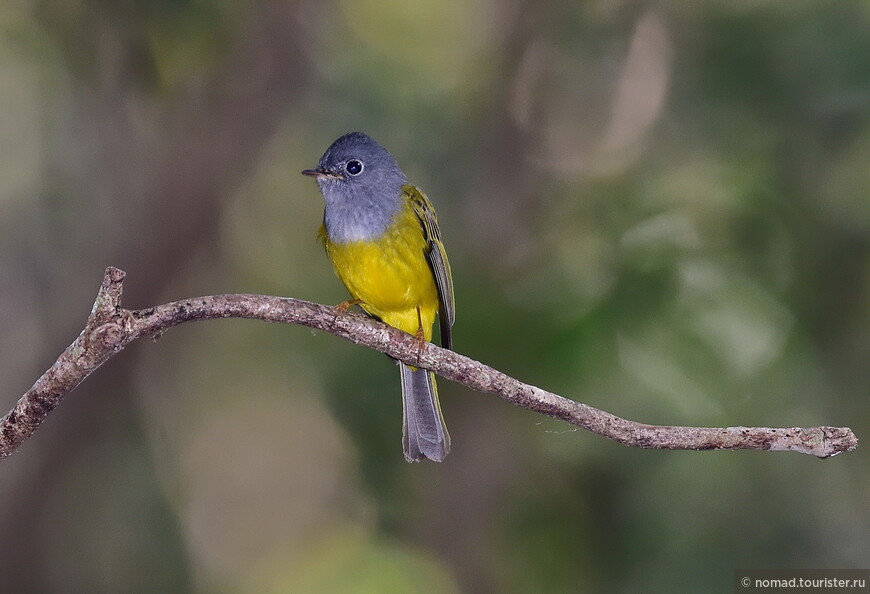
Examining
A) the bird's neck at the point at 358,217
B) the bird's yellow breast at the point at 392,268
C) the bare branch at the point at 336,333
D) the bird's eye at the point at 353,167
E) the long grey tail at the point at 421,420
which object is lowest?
the bare branch at the point at 336,333

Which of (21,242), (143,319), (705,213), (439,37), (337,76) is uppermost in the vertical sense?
(439,37)

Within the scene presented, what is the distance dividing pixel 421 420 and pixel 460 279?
3.38ft

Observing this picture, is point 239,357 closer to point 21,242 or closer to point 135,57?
point 21,242

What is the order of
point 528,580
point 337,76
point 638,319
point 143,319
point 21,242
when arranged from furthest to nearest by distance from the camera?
point 337,76 < point 21,242 < point 528,580 < point 638,319 < point 143,319

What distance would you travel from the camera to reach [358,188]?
160 inches

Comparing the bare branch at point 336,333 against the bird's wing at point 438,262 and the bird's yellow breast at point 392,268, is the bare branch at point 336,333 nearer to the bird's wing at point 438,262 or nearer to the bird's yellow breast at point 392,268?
the bird's yellow breast at point 392,268

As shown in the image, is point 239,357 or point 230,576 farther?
point 239,357

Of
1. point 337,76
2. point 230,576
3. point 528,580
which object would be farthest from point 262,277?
point 528,580

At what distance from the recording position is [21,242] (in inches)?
222

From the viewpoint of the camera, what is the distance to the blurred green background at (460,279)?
4.64 m

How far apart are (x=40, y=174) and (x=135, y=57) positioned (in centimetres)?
121

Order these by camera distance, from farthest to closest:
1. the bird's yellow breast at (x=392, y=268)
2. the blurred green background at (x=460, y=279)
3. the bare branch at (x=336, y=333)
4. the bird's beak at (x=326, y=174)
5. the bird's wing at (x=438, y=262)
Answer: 1. the blurred green background at (x=460, y=279)
2. the bird's beak at (x=326, y=174)
3. the bird's wing at (x=438, y=262)
4. the bird's yellow breast at (x=392, y=268)
5. the bare branch at (x=336, y=333)

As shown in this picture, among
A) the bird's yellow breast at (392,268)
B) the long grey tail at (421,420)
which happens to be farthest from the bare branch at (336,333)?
the long grey tail at (421,420)

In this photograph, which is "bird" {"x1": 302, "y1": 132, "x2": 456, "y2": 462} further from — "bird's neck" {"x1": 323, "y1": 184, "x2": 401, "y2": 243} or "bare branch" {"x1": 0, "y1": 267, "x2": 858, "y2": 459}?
"bare branch" {"x1": 0, "y1": 267, "x2": 858, "y2": 459}
